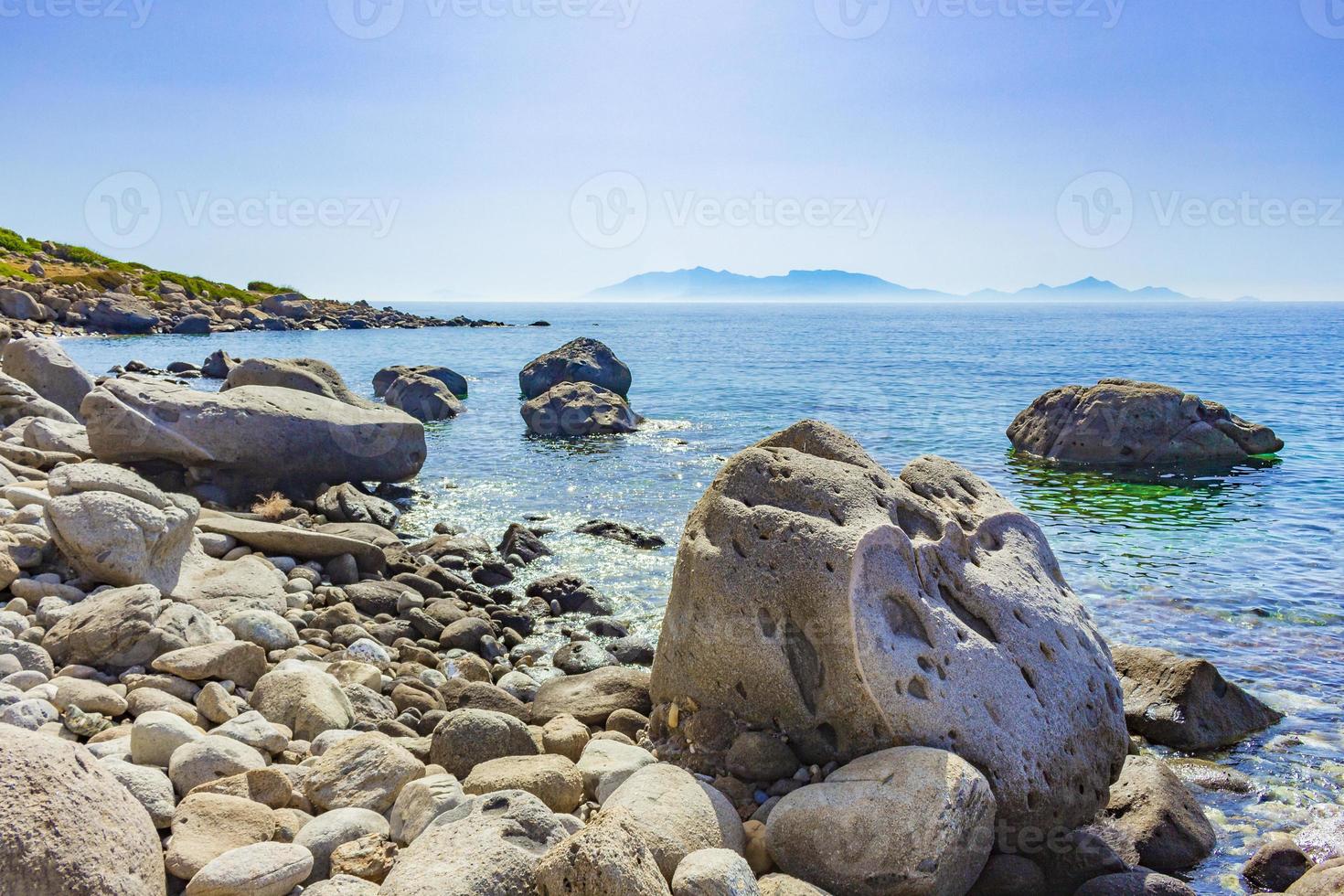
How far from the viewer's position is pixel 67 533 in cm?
845

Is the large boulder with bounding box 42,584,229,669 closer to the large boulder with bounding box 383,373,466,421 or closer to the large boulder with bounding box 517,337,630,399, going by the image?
the large boulder with bounding box 383,373,466,421

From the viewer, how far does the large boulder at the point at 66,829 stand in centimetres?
384

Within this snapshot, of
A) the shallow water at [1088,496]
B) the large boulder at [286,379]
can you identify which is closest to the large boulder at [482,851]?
the shallow water at [1088,496]

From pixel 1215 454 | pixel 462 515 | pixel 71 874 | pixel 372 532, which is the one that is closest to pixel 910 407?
pixel 1215 454

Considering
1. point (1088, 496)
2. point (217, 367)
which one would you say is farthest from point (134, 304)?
point (1088, 496)

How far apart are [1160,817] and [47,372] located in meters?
19.1

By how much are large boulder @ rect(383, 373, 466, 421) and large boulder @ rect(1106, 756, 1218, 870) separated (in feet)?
90.2

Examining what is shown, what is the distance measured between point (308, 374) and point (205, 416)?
4.87 meters

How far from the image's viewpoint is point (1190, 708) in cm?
876

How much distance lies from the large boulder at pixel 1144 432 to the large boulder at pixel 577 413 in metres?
11.9

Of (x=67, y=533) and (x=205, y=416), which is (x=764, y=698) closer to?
(x=67, y=533)

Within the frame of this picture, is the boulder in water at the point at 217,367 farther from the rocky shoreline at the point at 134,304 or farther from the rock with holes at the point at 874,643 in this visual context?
the rock with holes at the point at 874,643

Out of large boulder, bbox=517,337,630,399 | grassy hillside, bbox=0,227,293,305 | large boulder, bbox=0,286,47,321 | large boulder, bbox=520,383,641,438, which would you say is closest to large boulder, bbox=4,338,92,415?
large boulder, bbox=520,383,641,438

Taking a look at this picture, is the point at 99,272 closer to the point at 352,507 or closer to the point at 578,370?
the point at 578,370
